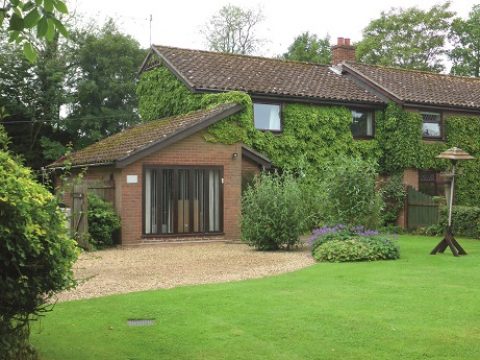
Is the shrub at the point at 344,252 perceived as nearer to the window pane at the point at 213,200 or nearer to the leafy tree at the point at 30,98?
the window pane at the point at 213,200

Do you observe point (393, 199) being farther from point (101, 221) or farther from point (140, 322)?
point (140, 322)

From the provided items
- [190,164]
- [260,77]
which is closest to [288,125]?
[260,77]

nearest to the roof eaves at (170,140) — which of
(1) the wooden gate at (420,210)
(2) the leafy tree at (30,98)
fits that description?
(1) the wooden gate at (420,210)

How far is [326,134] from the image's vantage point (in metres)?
25.2

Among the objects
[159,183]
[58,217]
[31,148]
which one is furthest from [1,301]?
[31,148]

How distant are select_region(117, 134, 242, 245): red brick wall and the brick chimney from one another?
1194 cm

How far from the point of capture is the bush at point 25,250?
4836mm

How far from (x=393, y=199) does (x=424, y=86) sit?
6.63 metres

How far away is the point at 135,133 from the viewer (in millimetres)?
23047

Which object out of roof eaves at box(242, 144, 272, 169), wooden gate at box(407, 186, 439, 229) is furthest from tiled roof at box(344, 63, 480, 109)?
roof eaves at box(242, 144, 272, 169)

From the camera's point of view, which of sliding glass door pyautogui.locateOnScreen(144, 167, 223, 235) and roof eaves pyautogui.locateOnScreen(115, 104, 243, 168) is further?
sliding glass door pyautogui.locateOnScreen(144, 167, 223, 235)

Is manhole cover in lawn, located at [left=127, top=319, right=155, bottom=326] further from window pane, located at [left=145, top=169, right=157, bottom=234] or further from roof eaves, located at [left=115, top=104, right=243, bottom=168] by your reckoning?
window pane, located at [left=145, top=169, right=157, bottom=234]

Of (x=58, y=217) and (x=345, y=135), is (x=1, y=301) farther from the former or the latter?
(x=345, y=135)

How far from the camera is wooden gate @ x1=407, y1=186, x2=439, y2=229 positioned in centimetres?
2364
